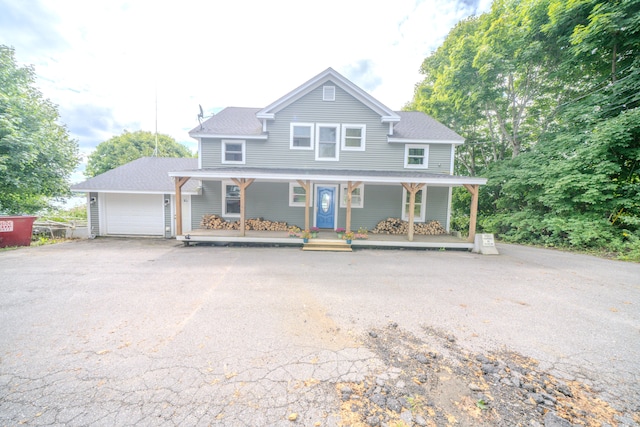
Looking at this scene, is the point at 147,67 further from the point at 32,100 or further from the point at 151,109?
the point at 32,100

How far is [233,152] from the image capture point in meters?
10.8

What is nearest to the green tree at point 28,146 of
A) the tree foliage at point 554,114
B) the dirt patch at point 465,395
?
the dirt patch at point 465,395

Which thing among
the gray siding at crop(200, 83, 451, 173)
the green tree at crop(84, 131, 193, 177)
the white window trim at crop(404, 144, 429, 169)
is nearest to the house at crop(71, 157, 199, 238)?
the gray siding at crop(200, 83, 451, 173)

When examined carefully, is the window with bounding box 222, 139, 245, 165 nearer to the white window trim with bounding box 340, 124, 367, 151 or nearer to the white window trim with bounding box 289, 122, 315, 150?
the white window trim with bounding box 289, 122, 315, 150

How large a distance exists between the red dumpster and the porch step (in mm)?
9906

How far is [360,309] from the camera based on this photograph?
387 centimetres

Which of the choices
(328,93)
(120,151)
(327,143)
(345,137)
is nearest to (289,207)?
(327,143)

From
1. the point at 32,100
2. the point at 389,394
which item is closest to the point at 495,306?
the point at 389,394

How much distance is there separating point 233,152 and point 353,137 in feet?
18.1

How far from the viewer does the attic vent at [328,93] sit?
1053 centimetres

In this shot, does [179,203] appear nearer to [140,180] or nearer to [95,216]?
[140,180]

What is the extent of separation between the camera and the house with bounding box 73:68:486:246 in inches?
417

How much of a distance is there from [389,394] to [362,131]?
402 inches

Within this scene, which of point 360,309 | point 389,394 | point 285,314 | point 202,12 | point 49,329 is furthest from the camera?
point 202,12
